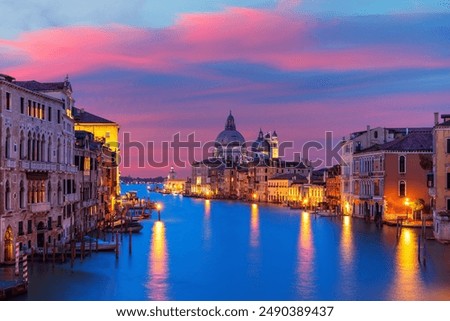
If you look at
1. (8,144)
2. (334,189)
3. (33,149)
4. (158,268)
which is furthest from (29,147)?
(334,189)

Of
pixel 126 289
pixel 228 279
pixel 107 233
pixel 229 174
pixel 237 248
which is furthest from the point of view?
pixel 229 174

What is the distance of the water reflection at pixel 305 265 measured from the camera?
1606 centimetres

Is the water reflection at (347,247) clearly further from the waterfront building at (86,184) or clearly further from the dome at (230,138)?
the dome at (230,138)

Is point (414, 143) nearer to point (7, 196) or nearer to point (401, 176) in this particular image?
point (401, 176)

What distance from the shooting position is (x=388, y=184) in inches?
1337

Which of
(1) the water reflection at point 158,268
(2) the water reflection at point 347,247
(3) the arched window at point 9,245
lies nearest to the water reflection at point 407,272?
(2) the water reflection at point 347,247

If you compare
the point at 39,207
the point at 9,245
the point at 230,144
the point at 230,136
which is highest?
the point at 230,136

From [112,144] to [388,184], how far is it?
16.9 meters

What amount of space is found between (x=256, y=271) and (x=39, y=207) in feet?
19.8

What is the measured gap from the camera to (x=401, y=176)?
111ft

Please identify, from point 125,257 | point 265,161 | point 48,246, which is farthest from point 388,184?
point 265,161

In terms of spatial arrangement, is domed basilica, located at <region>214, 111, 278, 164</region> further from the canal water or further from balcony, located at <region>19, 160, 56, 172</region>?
balcony, located at <region>19, 160, 56, 172</region>

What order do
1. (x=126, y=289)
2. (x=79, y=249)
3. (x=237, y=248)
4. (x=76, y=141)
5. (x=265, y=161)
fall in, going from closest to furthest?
(x=126, y=289) < (x=79, y=249) < (x=237, y=248) < (x=76, y=141) < (x=265, y=161)

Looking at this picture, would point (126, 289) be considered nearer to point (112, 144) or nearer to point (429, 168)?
point (429, 168)
